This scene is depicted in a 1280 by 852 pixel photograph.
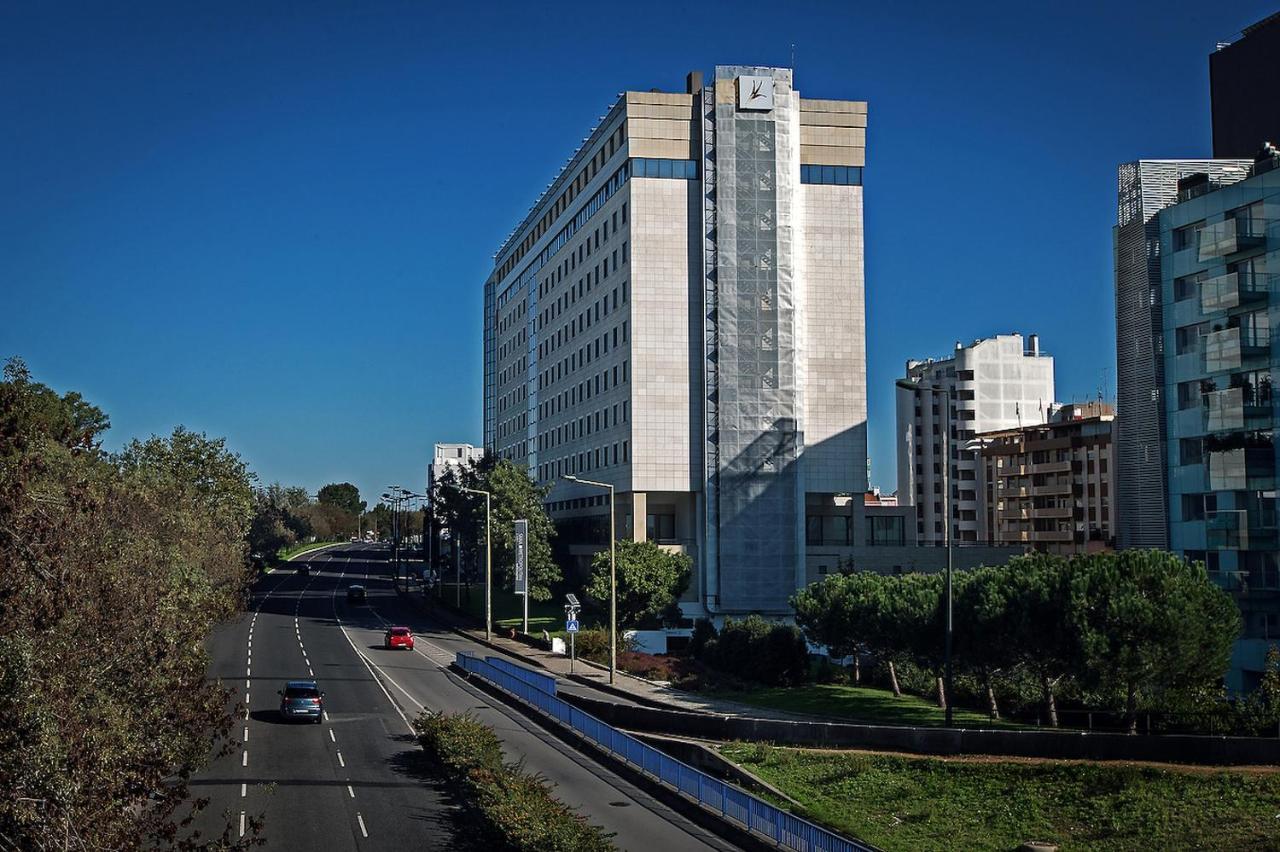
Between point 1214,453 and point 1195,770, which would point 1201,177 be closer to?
point 1214,453

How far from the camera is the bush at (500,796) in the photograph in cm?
2475

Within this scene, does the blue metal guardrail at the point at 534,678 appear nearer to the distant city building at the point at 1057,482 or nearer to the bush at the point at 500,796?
the bush at the point at 500,796

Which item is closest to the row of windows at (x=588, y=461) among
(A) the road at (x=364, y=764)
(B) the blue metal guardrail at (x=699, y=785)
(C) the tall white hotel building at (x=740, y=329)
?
(C) the tall white hotel building at (x=740, y=329)

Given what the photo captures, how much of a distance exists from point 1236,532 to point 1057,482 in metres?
67.8

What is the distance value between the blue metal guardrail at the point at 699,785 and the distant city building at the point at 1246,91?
51849mm

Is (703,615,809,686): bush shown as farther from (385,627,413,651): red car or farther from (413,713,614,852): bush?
(413,713,614,852): bush

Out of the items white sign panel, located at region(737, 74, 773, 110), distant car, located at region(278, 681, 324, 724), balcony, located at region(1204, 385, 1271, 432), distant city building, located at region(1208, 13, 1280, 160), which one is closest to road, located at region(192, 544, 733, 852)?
distant car, located at region(278, 681, 324, 724)

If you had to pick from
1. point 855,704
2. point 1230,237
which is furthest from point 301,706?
point 1230,237

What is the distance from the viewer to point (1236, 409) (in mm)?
54375

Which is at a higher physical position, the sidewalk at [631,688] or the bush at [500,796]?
the bush at [500,796]

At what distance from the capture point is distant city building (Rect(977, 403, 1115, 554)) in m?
116

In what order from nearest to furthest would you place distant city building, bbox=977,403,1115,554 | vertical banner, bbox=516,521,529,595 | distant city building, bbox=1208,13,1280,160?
distant city building, bbox=1208,13,1280,160 → vertical banner, bbox=516,521,529,595 → distant city building, bbox=977,403,1115,554

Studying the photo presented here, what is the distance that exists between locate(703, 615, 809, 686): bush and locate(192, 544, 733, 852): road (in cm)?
1380

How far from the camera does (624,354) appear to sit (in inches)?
3684
